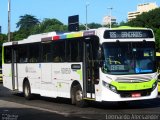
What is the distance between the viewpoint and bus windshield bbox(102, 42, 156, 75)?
59.8ft

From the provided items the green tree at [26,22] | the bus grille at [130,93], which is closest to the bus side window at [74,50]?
the bus grille at [130,93]

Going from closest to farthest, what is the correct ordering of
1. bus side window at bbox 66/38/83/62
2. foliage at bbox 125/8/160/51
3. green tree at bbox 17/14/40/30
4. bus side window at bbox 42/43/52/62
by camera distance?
1. bus side window at bbox 66/38/83/62
2. bus side window at bbox 42/43/52/62
3. foliage at bbox 125/8/160/51
4. green tree at bbox 17/14/40/30

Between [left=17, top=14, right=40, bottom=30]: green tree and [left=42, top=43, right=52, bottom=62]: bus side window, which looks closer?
[left=42, top=43, right=52, bottom=62]: bus side window

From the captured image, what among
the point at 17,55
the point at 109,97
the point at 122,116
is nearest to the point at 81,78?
the point at 109,97

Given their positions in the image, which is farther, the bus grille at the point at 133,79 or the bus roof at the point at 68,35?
the bus roof at the point at 68,35

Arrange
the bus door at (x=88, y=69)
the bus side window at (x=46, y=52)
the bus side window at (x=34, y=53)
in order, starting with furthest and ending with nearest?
1. the bus side window at (x=34, y=53)
2. the bus side window at (x=46, y=52)
3. the bus door at (x=88, y=69)

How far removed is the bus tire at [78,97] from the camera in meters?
19.9

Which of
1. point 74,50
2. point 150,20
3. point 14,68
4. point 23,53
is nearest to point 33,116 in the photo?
point 74,50

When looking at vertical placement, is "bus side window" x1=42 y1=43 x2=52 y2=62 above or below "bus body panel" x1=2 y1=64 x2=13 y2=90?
above

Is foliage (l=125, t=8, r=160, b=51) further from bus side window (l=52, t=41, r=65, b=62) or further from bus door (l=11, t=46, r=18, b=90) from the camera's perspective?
bus side window (l=52, t=41, r=65, b=62)

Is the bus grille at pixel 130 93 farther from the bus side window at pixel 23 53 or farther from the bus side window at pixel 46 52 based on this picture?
the bus side window at pixel 23 53

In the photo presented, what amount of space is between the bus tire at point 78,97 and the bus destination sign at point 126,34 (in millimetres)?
2725

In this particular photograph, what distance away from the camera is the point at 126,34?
743 inches

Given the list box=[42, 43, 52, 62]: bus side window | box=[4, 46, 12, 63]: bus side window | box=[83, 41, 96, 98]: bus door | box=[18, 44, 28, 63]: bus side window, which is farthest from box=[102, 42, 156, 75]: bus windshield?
box=[4, 46, 12, 63]: bus side window
